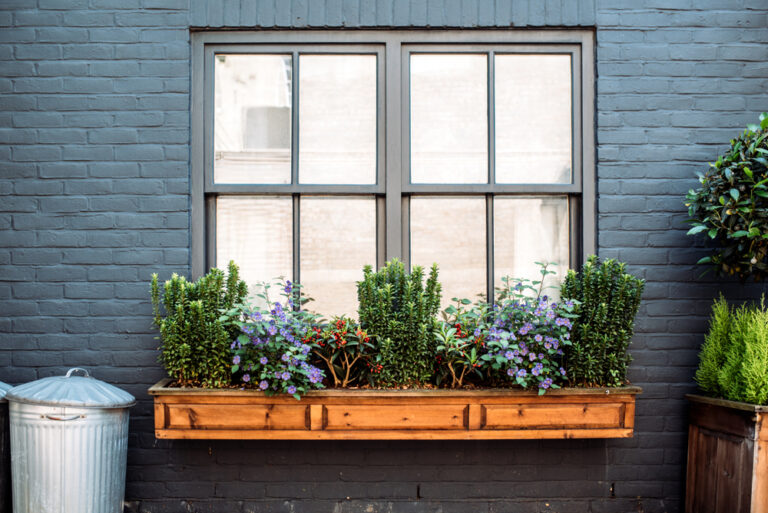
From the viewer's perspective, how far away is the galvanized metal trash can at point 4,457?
263 centimetres

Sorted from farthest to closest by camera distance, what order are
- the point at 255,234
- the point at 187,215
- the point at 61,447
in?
the point at 255,234
the point at 187,215
the point at 61,447

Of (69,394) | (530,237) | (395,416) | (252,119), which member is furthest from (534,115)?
(69,394)

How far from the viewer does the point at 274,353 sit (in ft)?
8.55

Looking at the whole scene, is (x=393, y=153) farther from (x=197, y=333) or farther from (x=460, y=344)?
(x=197, y=333)

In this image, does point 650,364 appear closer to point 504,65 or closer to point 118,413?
point 504,65

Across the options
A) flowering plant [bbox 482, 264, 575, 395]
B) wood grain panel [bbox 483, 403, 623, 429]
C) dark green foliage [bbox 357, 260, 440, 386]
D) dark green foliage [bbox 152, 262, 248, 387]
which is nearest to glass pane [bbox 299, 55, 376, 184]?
dark green foliage [bbox 357, 260, 440, 386]

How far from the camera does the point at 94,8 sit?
3.00 m

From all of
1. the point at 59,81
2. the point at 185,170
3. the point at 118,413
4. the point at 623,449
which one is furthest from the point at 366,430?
the point at 59,81

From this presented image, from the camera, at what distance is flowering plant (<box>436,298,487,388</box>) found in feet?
8.66

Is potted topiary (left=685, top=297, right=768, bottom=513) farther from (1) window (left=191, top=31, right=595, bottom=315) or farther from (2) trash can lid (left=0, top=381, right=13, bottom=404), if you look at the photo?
(2) trash can lid (left=0, top=381, right=13, bottom=404)

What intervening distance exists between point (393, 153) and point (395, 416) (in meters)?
1.35

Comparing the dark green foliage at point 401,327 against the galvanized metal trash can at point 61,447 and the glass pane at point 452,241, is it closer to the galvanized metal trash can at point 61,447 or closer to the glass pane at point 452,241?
the glass pane at point 452,241

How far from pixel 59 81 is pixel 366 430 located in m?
2.39

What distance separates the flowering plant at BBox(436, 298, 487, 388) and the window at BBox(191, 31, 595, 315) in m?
0.29
